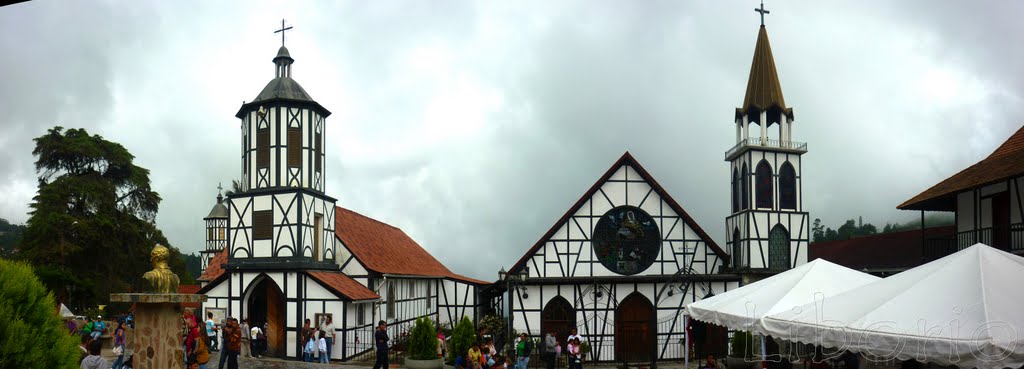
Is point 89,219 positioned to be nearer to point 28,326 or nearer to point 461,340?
point 461,340

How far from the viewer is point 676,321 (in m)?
27.0

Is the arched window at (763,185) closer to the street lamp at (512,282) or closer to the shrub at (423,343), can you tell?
the street lamp at (512,282)

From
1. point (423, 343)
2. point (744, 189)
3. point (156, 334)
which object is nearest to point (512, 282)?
point (423, 343)

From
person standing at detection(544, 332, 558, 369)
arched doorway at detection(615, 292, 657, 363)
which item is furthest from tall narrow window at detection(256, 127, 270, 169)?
arched doorway at detection(615, 292, 657, 363)

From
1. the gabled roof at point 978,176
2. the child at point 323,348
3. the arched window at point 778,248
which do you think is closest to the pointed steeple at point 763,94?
the arched window at point 778,248

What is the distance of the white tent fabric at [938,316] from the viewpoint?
849 centimetres

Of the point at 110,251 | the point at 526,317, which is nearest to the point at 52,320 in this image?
the point at 526,317

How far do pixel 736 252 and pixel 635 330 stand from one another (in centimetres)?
573

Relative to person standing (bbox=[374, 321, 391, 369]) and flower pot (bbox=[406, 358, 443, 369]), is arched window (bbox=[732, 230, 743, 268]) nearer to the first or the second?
flower pot (bbox=[406, 358, 443, 369])

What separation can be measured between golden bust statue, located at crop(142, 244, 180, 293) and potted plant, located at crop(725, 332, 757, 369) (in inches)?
580

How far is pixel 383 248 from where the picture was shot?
35188mm

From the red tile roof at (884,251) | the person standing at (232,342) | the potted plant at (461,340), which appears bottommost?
the potted plant at (461,340)

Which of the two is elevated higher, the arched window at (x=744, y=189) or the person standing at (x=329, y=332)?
the arched window at (x=744, y=189)

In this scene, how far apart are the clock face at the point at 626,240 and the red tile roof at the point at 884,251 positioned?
1324 cm
